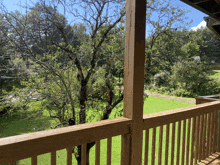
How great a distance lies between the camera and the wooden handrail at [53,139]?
0.82 meters

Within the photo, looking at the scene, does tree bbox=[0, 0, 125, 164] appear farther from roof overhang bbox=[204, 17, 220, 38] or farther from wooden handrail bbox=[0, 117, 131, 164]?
wooden handrail bbox=[0, 117, 131, 164]

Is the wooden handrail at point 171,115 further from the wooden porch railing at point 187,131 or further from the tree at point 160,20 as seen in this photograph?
the tree at point 160,20

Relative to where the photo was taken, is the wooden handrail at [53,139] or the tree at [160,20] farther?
the tree at [160,20]

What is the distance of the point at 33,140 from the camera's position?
2.91ft

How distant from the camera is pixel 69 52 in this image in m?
3.02

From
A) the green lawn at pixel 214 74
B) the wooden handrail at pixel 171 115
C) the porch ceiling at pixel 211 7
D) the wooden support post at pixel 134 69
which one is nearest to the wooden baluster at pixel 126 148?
the wooden support post at pixel 134 69

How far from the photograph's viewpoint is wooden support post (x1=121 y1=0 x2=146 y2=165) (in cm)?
130

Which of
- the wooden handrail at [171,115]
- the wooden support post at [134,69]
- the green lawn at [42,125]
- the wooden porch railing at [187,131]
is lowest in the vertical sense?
the green lawn at [42,125]

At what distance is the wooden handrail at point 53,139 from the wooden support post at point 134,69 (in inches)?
4.5

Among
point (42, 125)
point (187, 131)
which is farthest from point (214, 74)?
point (42, 125)

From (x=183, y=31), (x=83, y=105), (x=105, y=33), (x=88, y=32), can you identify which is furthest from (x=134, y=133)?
(x=183, y=31)

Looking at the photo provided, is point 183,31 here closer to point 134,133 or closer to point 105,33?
point 105,33

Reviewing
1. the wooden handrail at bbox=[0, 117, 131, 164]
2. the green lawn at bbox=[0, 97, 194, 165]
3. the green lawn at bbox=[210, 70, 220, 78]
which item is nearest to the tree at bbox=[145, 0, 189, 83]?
the green lawn at bbox=[0, 97, 194, 165]

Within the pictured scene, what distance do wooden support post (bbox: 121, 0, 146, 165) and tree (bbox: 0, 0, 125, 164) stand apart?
5.62 ft
